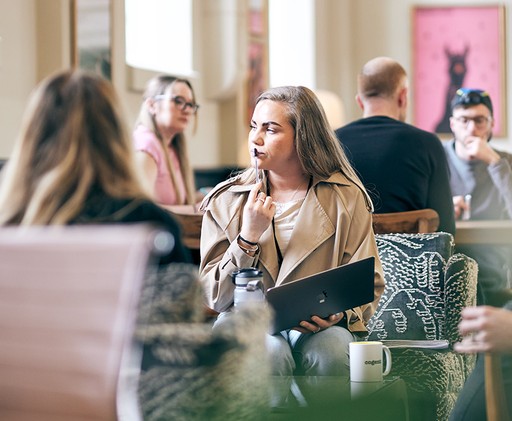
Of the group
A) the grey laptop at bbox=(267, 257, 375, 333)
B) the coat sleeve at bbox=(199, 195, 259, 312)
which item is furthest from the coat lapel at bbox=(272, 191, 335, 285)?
the grey laptop at bbox=(267, 257, 375, 333)

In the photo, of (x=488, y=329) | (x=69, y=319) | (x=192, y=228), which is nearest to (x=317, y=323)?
(x=488, y=329)

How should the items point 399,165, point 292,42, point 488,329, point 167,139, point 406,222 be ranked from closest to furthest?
point 488,329, point 406,222, point 399,165, point 167,139, point 292,42

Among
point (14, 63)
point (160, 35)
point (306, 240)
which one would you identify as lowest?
point (306, 240)

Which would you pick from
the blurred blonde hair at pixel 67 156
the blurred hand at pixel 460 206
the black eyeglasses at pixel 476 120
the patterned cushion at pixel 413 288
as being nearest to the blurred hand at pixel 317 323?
the patterned cushion at pixel 413 288

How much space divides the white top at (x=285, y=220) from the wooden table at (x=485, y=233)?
1.29 m

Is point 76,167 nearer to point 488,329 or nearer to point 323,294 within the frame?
point 488,329

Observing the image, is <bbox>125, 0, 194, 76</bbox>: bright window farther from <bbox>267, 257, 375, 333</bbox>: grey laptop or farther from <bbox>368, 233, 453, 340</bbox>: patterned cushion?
<bbox>267, 257, 375, 333</bbox>: grey laptop

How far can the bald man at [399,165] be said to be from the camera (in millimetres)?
4223

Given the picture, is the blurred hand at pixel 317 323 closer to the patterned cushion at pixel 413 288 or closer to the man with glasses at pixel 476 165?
the patterned cushion at pixel 413 288

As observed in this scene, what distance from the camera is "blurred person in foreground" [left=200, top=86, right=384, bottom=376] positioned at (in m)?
3.09

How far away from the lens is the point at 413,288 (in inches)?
144

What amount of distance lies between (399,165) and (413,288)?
2.40 ft

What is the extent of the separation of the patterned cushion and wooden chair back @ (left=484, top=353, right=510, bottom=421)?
1195 mm

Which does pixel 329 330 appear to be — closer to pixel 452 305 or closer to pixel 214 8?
pixel 452 305
